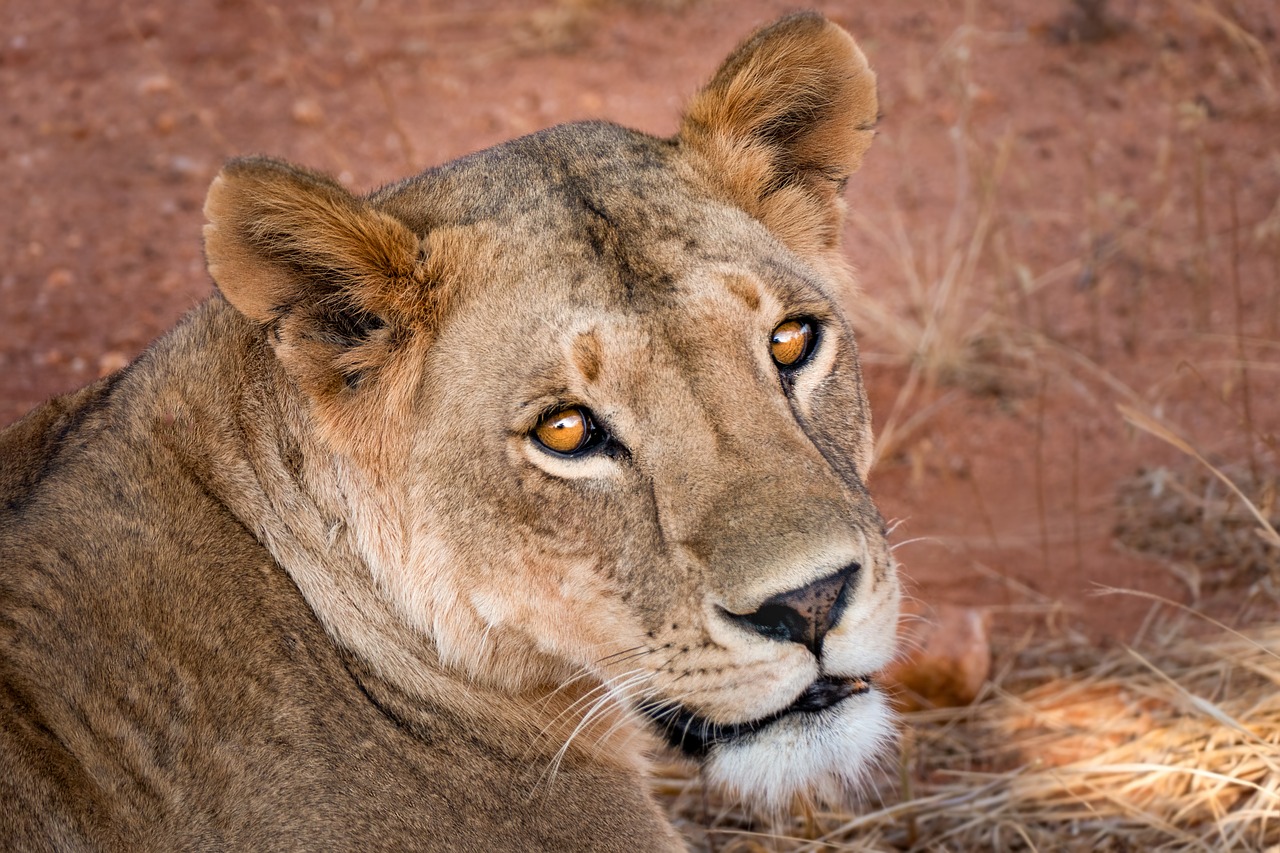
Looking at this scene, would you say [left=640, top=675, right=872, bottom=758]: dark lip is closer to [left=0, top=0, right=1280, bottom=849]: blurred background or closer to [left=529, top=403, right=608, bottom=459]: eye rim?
[left=529, top=403, right=608, bottom=459]: eye rim

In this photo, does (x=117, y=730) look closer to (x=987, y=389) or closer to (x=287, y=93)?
(x=987, y=389)

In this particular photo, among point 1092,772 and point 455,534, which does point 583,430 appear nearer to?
point 455,534

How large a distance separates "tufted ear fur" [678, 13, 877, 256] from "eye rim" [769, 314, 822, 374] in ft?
1.28

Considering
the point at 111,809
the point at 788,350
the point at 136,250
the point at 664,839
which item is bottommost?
the point at 664,839

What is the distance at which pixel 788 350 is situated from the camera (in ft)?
9.93

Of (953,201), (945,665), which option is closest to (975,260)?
(953,201)

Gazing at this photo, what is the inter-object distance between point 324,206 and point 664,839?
167 cm

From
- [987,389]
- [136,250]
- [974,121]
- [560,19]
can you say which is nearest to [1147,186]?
[974,121]

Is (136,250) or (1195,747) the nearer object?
(1195,747)

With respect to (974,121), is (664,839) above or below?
below

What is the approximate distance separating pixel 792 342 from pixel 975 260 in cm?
448

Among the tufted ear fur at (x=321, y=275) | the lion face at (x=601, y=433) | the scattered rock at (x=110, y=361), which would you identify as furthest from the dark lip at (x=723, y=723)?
the scattered rock at (x=110, y=361)

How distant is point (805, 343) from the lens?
3.08m

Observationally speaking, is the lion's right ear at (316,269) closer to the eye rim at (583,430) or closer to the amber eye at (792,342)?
the eye rim at (583,430)
